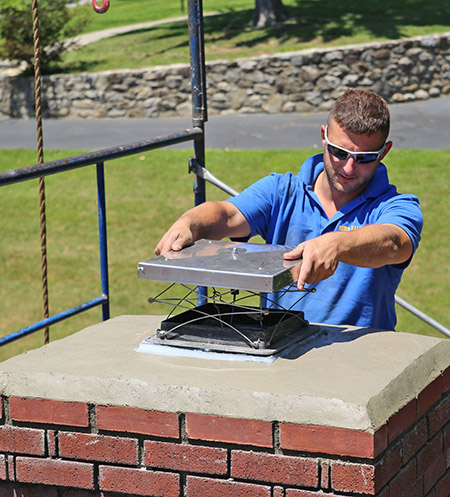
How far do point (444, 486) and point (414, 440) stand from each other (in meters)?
0.38

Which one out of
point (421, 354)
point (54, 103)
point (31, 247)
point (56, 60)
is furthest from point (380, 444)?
point (56, 60)

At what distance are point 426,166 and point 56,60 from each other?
409 inches

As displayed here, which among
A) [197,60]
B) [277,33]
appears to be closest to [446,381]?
[197,60]

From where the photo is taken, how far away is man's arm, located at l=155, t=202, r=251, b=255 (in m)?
2.62

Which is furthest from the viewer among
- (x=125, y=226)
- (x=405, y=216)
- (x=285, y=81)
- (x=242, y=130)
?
(x=285, y=81)

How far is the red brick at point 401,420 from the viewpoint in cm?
210

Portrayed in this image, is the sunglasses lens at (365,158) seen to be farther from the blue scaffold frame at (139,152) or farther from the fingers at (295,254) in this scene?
the blue scaffold frame at (139,152)

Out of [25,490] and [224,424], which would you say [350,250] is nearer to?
[224,424]

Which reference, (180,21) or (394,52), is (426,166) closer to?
(394,52)

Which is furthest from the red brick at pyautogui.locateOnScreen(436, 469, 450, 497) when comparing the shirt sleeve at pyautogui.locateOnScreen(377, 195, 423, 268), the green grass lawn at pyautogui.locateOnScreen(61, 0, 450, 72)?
the green grass lawn at pyautogui.locateOnScreen(61, 0, 450, 72)

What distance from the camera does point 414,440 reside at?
2.28 m

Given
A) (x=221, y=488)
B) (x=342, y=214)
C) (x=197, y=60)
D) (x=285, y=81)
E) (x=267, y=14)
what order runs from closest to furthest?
(x=221, y=488) < (x=342, y=214) < (x=197, y=60) < (x=285, y=81) < (x=267, y=14)

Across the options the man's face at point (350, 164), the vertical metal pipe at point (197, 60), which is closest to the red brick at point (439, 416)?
the man's face at point (350, 164)

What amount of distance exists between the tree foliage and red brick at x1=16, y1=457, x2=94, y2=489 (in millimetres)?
16722
